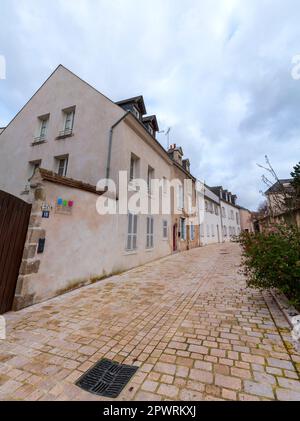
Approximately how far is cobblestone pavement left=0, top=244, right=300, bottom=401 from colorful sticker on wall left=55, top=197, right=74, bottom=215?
6.26 feet

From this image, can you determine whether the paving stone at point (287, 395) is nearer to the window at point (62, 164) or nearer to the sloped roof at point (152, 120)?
the window at point (62, 164)

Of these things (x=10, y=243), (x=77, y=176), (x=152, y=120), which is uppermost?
(x=152, y=120)

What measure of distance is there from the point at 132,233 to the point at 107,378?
572cm

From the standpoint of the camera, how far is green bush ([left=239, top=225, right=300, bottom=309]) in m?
2.92

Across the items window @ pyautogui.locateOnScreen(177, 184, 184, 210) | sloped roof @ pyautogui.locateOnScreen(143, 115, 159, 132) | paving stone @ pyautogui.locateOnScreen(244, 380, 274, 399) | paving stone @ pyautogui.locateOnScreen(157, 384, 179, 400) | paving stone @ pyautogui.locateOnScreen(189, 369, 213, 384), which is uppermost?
sloped roof @ pyautogui.locateOnScreen(143, 115, 159, 132)

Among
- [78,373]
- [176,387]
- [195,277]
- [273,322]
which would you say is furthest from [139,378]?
[195,277]

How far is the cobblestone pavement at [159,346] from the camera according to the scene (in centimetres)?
164

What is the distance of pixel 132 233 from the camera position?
7477 mm

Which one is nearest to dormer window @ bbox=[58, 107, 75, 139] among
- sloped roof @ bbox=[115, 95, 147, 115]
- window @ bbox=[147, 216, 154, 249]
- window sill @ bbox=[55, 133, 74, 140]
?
window sill @ bbox=[55, 133, 74, 140]

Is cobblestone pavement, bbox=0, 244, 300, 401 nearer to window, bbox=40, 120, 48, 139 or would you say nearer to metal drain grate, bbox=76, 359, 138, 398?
metal drain grate, bbox=76, 359, 138, 398

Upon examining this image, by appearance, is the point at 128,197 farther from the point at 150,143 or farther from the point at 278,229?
the point at 278,229

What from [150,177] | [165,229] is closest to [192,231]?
[165,229]

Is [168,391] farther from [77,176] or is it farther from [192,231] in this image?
[192,231]

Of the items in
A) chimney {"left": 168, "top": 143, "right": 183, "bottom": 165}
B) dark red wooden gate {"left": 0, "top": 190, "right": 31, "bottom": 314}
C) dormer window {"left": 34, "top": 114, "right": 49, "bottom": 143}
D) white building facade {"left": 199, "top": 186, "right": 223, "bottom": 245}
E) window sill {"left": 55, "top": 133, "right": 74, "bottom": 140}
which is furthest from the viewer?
white building facade {"left": 199, "top": 186, "right": 223, "bottom": 245}
